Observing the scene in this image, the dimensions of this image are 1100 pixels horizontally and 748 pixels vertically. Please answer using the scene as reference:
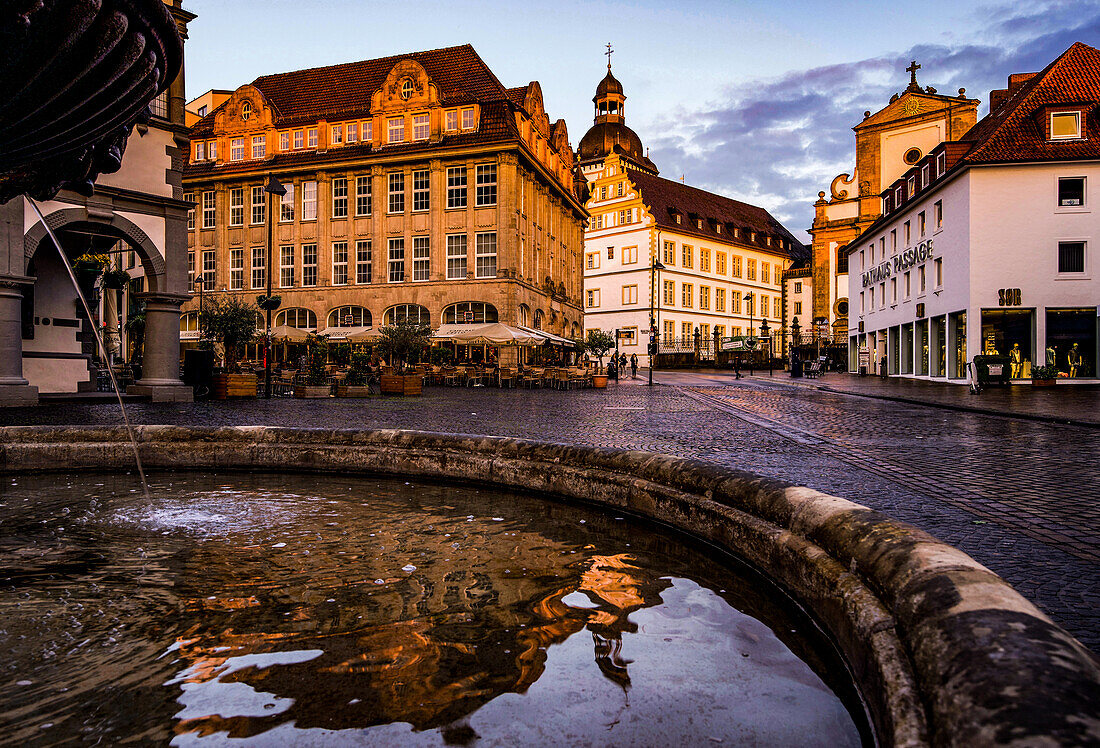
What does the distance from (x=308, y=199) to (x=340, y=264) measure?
4.50 metres

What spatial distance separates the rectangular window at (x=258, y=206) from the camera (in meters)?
43.6

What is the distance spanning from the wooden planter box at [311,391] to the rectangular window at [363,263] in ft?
71.5

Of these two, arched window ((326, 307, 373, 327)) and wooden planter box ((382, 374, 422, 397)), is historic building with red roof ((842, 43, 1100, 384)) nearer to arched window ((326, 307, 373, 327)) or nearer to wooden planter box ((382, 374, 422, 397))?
wooden planter box ((382, 374, 422, 397))

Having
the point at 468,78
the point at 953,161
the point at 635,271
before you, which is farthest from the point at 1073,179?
the point at 635,271

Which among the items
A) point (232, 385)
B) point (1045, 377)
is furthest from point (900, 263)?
point (232, 385)

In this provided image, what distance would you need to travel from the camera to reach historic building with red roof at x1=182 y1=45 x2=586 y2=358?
39.8m

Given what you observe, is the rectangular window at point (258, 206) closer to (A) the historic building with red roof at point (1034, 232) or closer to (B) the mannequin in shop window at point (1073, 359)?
(A) the historic building with red roof at point (1034, 232)

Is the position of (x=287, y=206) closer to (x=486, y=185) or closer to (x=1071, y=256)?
(x=486, y=185)

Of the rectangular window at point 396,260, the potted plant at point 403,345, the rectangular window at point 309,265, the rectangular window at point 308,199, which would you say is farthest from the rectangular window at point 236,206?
the potted plant at point 403,345

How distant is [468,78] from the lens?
138 feet

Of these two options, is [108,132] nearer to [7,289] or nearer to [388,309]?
[7,289]

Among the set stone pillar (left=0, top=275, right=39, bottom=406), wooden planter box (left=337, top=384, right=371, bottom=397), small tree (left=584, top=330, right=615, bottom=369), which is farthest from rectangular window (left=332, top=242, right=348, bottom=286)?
stone pillar (left=0, top=275, right=39, bottom=406)

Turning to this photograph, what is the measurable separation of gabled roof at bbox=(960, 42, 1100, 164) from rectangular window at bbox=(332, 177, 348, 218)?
31550mm

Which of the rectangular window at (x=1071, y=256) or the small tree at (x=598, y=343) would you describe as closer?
the rectangular window at (x=1071, y=256)
